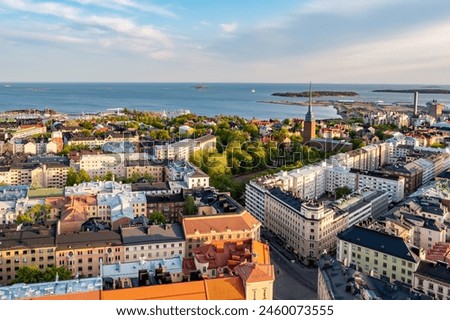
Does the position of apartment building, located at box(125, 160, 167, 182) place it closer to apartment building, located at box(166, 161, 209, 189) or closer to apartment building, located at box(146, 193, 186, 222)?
apartment building, located at box(166, 161, 209, 189)

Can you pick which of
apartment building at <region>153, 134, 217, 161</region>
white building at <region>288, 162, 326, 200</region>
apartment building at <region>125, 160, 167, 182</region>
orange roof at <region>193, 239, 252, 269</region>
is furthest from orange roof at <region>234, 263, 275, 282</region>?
apartment building at <region>153, 134, 217, 161</region>

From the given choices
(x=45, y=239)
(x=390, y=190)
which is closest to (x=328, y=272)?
(x=45, y=239)

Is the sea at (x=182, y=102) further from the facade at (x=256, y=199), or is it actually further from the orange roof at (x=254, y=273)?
the orange roof at (x=254, y=273)

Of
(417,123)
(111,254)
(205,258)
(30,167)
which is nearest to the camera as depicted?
(205,258)

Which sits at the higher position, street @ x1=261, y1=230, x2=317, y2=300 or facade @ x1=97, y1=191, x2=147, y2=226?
facade @ x1=97, y1=191, x2=147, y2=226

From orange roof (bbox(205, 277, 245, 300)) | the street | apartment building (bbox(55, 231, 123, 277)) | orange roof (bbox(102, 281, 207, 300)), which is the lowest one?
the street
